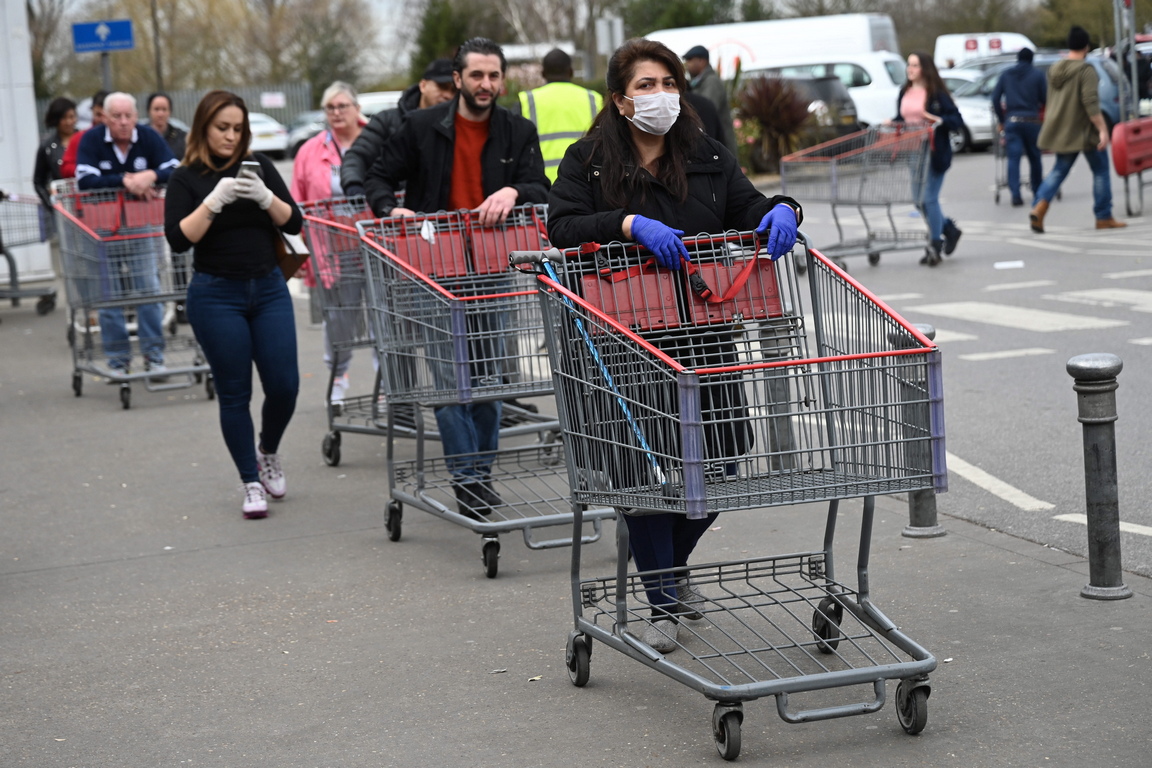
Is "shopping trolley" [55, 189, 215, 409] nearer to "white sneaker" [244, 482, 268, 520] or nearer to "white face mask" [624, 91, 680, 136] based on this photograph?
"white sneaker" [244, 482, 268, 520]

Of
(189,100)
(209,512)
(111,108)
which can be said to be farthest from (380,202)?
(189,100)

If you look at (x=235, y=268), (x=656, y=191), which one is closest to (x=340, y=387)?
(x=235, y=268)

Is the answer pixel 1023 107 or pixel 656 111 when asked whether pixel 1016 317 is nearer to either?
pixel 656 111

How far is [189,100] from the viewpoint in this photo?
195 ft

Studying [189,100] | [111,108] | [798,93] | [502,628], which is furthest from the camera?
[189,100]

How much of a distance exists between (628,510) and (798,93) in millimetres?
24117

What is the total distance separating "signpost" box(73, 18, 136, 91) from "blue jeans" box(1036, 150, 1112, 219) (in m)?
10.9

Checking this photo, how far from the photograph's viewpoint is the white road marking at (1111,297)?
11422 mm

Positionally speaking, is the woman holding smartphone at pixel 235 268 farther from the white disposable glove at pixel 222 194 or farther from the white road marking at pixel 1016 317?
the white road marking at pixel 1016 317

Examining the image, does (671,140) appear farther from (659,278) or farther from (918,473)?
(918,473)

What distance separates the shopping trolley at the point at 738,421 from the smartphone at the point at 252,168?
2833 mm

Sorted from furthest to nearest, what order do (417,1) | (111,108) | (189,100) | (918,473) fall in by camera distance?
(417,1) → (189,100) → (111,108) → (918,473)

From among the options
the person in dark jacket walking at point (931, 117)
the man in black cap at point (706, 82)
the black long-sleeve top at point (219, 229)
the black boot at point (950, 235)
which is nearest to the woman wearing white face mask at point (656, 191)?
the black long-sleeve top at point (219, 229)

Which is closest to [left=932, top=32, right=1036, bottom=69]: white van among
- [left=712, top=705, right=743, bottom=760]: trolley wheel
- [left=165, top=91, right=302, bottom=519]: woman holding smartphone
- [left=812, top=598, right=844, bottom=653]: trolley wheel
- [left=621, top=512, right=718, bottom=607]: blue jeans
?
[left=165, top=91, right=302, bottom=519]: woman holding smartphone
